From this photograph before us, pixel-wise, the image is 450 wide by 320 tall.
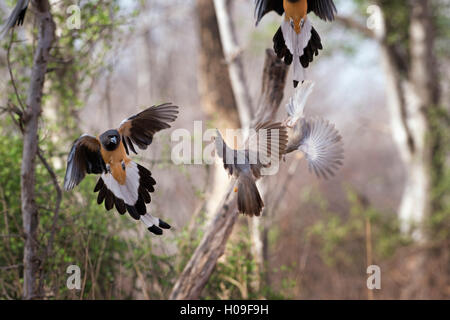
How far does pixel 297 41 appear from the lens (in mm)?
1480

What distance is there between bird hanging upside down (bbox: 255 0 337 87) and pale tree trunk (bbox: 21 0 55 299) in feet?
3.89

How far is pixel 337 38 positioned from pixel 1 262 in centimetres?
568

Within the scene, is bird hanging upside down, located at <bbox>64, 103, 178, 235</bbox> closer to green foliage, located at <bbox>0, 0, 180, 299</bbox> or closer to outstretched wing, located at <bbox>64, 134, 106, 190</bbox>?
outstretched wing, located at <bbox>64, 134, 106, 190</bbox>

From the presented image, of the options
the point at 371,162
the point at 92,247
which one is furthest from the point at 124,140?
the point at 371,162

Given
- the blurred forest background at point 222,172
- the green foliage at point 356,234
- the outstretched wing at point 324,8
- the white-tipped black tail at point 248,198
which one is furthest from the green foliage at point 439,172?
the white-tipped black tail at point 248,198

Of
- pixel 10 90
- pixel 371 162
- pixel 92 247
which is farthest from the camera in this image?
pixel 371 162

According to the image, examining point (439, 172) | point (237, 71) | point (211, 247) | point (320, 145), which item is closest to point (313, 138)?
point (320, 145)

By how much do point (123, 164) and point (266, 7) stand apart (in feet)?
2.26

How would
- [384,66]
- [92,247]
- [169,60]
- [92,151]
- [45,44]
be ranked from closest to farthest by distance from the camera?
[92,151] → [45,44] → [92,247] → [384,66] → [169,60]

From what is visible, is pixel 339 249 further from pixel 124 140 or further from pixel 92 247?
pixel 124 140

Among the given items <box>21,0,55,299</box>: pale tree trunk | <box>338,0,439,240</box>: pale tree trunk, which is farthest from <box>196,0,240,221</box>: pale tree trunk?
<box>21,0,55,299</box>: pale tree trunk

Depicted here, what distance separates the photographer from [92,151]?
1578mm

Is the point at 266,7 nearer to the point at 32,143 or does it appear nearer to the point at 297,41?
the point at 297,41

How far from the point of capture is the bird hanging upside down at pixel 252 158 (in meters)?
1.42
